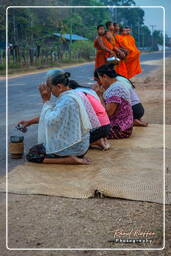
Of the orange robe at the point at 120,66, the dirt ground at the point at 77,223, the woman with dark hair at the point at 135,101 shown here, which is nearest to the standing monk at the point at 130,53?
the orange robe at the point at 120,66

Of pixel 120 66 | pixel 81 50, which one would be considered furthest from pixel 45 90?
pixel 81 50

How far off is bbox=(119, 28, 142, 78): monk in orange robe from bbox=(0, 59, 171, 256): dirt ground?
22.0 ft

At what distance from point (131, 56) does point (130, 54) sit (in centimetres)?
8

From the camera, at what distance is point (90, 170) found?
4.53 metres

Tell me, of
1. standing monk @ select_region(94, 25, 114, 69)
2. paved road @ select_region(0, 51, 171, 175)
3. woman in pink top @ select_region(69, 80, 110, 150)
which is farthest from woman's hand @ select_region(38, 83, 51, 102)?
standing monk @ select_region(94, 25, 114, 69)

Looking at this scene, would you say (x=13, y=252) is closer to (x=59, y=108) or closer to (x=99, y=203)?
(x=99, y=203)

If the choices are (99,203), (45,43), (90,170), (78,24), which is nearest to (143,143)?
(90,170)

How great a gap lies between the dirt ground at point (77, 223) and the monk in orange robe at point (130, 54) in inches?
265

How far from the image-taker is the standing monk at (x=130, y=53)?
1009 cm

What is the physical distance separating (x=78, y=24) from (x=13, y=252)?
24.2 metres

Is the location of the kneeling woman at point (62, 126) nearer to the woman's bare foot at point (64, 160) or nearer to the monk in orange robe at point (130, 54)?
the woman's bare foot at point (64, 160)

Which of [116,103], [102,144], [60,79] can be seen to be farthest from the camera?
[116,103]

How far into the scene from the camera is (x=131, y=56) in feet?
33.7

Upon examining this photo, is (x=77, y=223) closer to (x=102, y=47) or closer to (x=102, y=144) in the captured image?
(x=102, y=144)
